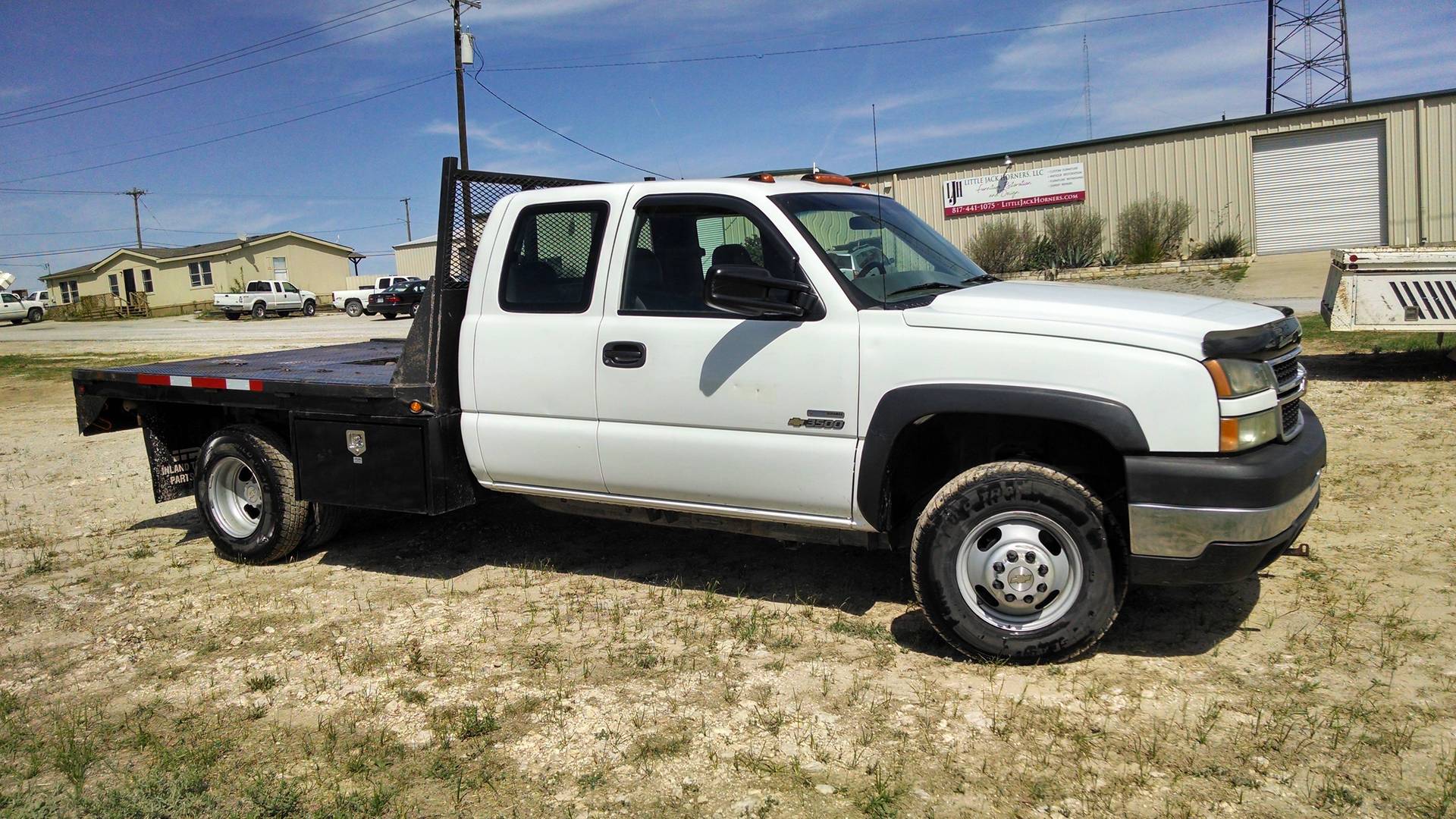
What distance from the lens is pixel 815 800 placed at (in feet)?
11.1

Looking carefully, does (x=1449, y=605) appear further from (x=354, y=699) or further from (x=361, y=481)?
(x=361, y=481)

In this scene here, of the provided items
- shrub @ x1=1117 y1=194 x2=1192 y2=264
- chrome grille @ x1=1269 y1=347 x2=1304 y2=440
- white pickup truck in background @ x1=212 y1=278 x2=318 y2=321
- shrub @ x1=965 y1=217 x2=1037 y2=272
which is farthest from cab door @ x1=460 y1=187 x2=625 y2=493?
white pickup truck in background @ x1=212 y1=278 x2=318 y2=321

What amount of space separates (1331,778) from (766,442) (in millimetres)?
2430

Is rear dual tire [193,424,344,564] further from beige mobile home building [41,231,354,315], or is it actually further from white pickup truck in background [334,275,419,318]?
beige mobile home building [41,231,354,315]

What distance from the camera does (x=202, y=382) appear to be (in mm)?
6348

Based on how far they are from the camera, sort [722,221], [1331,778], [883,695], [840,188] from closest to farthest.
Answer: [1331,778] < [883,695] < [722,221] < [840,188]

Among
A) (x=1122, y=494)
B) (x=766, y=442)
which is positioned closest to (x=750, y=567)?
(x=766, y=442)

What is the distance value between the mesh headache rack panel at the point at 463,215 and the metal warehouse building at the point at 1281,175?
2534 centimetres

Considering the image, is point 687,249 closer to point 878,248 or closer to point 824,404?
point 878,248

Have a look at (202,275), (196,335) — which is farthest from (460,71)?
(202,275)

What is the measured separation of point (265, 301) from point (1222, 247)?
1568 inches

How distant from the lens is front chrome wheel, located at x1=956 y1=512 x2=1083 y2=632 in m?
4.19

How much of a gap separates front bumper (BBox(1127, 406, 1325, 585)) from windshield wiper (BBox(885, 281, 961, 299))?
124 centimetres

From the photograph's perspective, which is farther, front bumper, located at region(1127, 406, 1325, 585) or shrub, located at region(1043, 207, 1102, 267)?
shrub, located at region(1043, 207, 1102, 267)
